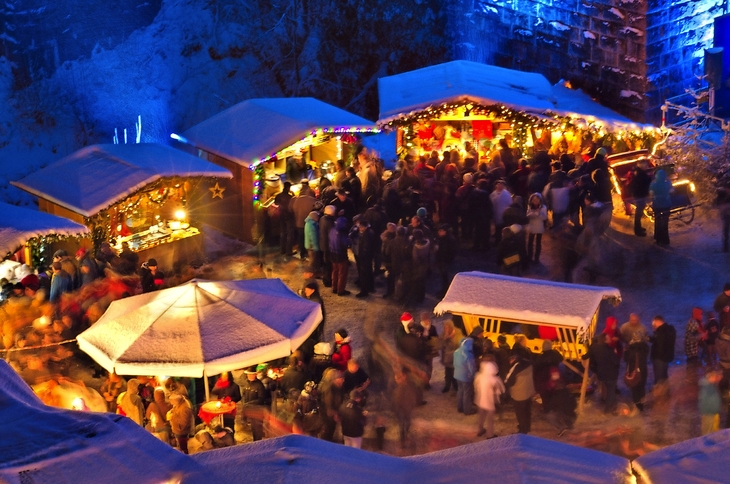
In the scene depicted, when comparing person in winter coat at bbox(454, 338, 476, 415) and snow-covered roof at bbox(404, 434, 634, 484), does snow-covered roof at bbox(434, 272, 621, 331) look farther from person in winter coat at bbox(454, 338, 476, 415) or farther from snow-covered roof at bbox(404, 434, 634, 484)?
snow-covered roof at bbox(404, 434, 634, 484)

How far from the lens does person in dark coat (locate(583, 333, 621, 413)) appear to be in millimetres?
9609

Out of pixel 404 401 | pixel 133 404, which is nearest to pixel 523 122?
pixel 404 401

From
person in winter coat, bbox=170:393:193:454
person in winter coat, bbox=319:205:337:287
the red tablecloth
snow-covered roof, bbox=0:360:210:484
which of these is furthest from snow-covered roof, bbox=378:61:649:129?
snow-covered roof, bbox=0:360:210:484

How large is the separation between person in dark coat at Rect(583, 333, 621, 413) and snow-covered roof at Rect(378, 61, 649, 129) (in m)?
8.55

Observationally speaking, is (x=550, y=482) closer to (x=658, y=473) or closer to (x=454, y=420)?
(x=658, y=473)

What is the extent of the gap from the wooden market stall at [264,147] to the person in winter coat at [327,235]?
310 centimetres

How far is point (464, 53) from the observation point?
1079 inches

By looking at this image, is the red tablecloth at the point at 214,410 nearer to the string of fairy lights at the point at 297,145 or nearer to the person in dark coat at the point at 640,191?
the string of fairy lights at the point at 297,145

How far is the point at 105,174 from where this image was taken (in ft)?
49.9

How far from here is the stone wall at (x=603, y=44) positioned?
23141 mm

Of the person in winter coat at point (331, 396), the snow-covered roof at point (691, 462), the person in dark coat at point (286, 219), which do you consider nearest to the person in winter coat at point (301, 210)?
the person in dark coat at point (286, 219)

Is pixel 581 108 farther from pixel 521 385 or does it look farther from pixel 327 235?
pixel 521 385

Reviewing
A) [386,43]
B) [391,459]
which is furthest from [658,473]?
[386,43]

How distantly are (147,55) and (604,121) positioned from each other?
17.8 m
